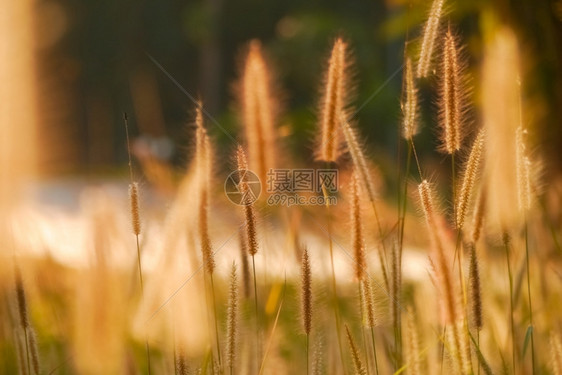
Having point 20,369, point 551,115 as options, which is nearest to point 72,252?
point 20,369

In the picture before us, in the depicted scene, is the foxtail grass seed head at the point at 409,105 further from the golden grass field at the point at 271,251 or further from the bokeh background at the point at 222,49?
the bokeh background at the point at 222,49

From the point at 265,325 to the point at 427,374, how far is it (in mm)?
167

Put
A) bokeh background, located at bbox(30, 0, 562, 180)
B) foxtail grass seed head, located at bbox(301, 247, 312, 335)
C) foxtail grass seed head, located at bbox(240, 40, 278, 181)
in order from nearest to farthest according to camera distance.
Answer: foxtail grass seed head, located at bbox(301, 247, 312, 335) → foxtail grass seed head, located at bbox(240, 40, 278, 181) → bokeh background, located at bbox(30, 0, 562, 180)

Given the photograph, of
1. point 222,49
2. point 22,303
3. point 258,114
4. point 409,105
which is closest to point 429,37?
point 409,105

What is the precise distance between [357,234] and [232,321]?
0.39ft

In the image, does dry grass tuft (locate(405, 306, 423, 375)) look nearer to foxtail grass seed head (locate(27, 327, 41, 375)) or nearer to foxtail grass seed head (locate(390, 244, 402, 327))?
foxtail grass seed head (locate(390, 244, 402, 327))

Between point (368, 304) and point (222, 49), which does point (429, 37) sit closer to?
point (368, 304)

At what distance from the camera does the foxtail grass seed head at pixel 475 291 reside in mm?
558

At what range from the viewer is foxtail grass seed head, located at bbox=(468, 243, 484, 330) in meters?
0.56

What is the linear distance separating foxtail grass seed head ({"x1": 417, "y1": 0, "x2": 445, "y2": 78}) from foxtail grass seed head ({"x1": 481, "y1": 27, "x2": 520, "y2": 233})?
0.29 ft

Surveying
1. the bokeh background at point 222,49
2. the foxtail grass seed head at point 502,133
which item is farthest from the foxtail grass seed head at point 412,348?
the bokeh background at point 222,49

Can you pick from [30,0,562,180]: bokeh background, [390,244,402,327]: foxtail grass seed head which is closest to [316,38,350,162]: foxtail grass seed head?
[390,244,402,327]: foxtail grass seed head

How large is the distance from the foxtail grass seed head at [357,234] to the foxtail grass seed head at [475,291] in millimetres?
84

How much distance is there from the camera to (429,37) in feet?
2.03
